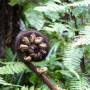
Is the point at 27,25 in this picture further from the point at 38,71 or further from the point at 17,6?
the point at 38,71

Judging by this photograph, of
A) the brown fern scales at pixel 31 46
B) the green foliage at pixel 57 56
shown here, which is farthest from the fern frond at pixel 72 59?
the brown fern scales at pixel 31 46

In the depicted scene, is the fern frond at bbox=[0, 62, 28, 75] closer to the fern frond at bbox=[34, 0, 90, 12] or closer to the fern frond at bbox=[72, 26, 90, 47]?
the fern frond at bbox=[34, 0, 90, 12]

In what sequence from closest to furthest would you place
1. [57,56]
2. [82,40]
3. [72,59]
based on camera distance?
1. [82,40]
2. [72,59]
3. [57,56]

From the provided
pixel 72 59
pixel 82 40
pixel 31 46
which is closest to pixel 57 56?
pixel 72 59

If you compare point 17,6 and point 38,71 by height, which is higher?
point 17,6

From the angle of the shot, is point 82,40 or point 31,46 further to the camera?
point 31,46


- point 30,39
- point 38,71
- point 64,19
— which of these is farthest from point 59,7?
point 64,19

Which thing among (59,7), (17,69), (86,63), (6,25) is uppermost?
(59,7)

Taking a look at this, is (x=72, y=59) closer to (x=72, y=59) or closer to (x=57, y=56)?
(x=72, y=59)
